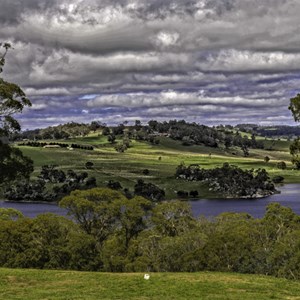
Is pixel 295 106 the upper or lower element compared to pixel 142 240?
upper

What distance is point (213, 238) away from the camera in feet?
183

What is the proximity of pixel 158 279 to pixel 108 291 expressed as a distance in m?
5.13

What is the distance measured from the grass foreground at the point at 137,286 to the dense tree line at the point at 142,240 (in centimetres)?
1689

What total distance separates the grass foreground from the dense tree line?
16.9m

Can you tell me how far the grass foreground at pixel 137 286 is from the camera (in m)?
29.5

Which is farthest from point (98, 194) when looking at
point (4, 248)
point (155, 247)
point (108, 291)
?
point (108, 291)

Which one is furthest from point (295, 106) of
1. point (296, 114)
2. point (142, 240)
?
point (142, 240)

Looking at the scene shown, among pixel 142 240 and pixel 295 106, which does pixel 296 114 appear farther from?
pixel 142 240

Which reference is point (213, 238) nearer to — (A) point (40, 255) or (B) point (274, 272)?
(B) point (274, 272)

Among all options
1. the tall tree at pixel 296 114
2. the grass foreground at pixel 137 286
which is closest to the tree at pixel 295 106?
the tall tree at pixel 296 114

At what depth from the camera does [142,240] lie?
197ft

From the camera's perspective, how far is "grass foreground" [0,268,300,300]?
96.7ft

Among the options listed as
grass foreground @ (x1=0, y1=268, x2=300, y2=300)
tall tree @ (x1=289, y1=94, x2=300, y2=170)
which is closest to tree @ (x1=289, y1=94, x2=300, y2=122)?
tall tree @ (x1=289, y1=94, x2=300, y2=170)

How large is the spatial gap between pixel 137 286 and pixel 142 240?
27950mm
